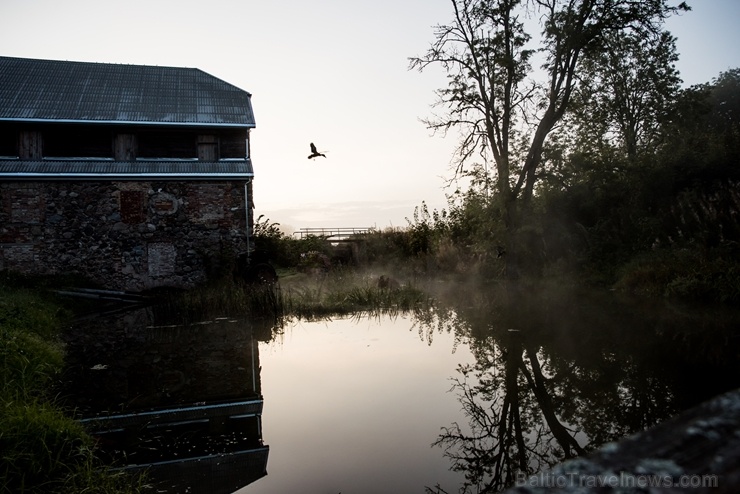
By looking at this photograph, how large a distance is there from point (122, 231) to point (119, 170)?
2172mm

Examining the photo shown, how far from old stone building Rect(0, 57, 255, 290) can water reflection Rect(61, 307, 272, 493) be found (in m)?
8.03

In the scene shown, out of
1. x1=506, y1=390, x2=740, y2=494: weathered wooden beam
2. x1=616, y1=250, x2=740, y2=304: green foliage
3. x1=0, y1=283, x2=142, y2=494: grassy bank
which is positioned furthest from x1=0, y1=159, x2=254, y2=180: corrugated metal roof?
x1=506, y1=390, x2=740, y2=494: weathered wooden beam

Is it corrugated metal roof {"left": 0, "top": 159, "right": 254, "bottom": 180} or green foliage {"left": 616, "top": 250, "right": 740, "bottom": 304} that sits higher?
corrugated metal roof {"left": 0, "top": 159, "right": 254, "bottom": 180}

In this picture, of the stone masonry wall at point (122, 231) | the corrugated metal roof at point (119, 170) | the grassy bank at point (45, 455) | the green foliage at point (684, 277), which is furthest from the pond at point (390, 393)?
the corrugated metal roof at point (119, 170)

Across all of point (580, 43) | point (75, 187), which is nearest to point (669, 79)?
point (580, 43)

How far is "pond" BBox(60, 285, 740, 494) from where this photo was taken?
413cm

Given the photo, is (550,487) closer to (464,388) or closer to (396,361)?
(464,388)

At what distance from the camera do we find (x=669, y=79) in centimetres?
2580

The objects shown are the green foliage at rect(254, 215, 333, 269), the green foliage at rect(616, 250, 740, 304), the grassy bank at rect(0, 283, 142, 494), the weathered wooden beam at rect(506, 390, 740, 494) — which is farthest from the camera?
the green foliage at rect(254, 215, 333, 269)

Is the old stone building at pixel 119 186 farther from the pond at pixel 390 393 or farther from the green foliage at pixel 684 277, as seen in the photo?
the green foliage at pixel 684 277

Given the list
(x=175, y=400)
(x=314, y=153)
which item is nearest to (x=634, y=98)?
(x=314, y=153)

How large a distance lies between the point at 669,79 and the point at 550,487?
3043 centimetres

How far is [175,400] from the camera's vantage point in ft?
19.3

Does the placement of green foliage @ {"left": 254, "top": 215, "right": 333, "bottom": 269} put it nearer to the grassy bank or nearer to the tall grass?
the tall grass
